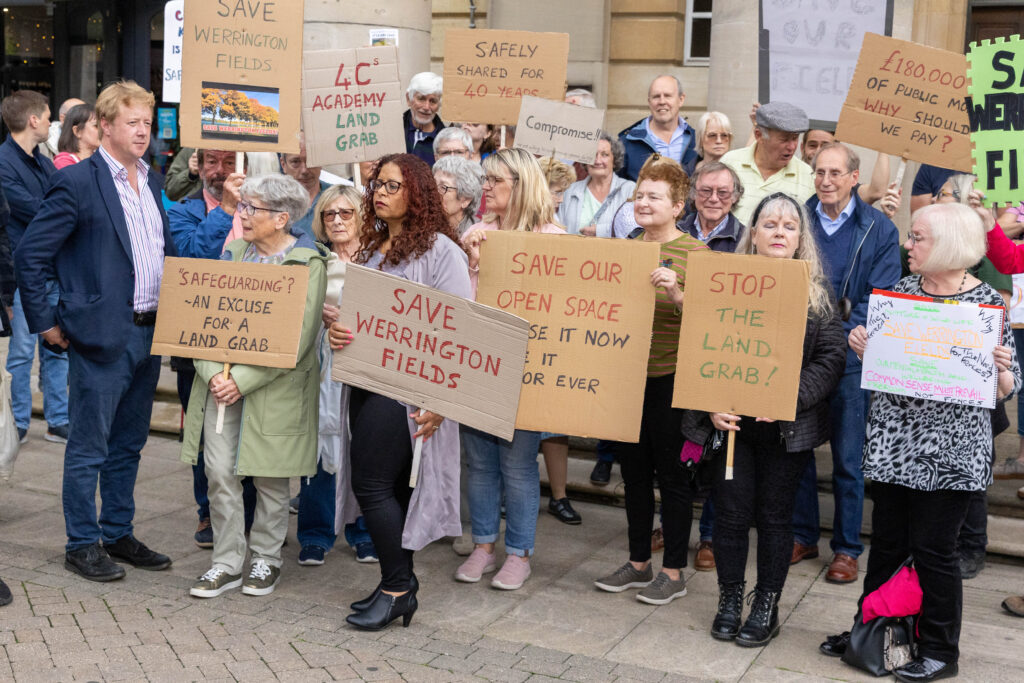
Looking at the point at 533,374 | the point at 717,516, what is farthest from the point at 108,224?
the point at 717,516

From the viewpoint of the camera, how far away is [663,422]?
5.44 metres

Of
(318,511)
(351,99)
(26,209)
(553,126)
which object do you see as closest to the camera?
(318,511)

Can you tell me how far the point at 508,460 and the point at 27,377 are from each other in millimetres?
4115

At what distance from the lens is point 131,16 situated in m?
15.0

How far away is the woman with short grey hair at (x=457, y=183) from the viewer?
6.05 meters

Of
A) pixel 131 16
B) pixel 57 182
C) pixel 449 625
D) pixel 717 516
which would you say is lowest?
pixel 449 625

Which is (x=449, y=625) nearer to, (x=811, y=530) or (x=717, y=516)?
(x=717, y=516)

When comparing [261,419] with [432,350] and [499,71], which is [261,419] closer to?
[432,350]

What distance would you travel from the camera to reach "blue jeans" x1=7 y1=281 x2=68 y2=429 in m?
8.09

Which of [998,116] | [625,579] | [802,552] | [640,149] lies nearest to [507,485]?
[625,579]

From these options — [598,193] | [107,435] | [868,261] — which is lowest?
[107,435]

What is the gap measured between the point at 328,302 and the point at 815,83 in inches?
132

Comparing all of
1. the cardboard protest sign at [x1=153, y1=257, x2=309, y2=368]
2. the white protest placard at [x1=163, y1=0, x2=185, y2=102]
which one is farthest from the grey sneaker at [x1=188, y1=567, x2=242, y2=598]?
the white protest placard at [x1=163, y1=0, x2=185, y2=102]

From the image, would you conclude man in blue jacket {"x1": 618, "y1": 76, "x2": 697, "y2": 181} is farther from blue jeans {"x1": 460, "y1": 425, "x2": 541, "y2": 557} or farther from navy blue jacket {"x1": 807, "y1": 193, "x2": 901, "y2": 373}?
blue jeans {"x1": 460, "y1": 425, "x2": 541, "y2": 557}
